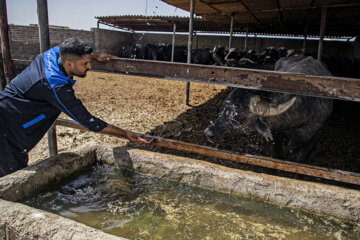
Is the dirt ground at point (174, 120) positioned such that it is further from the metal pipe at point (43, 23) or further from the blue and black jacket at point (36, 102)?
the metal pipe at point (43, 23)

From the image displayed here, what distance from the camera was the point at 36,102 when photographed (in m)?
2.11

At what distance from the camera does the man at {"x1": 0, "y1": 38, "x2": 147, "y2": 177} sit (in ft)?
6.61

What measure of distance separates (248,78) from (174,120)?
3.30 metres

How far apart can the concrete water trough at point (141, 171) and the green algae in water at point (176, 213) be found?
0.26ft

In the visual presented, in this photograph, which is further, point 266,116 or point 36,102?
point 266,116

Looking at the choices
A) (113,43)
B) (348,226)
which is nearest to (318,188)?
(348,226)

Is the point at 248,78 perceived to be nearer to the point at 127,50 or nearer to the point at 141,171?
the point at 141,171

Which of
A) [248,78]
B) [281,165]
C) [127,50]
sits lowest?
[281,165]

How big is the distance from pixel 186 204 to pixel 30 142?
1.47 m

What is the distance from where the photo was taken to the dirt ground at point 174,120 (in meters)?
4.08

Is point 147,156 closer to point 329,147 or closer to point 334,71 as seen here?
point 329,147

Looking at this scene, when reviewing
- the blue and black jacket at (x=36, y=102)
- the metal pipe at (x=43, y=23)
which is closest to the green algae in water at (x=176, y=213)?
the blue and black jacket at (x=36, y=102)

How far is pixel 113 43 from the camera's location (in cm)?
1636

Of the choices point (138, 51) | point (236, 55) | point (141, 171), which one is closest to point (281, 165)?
point (141, 171)
